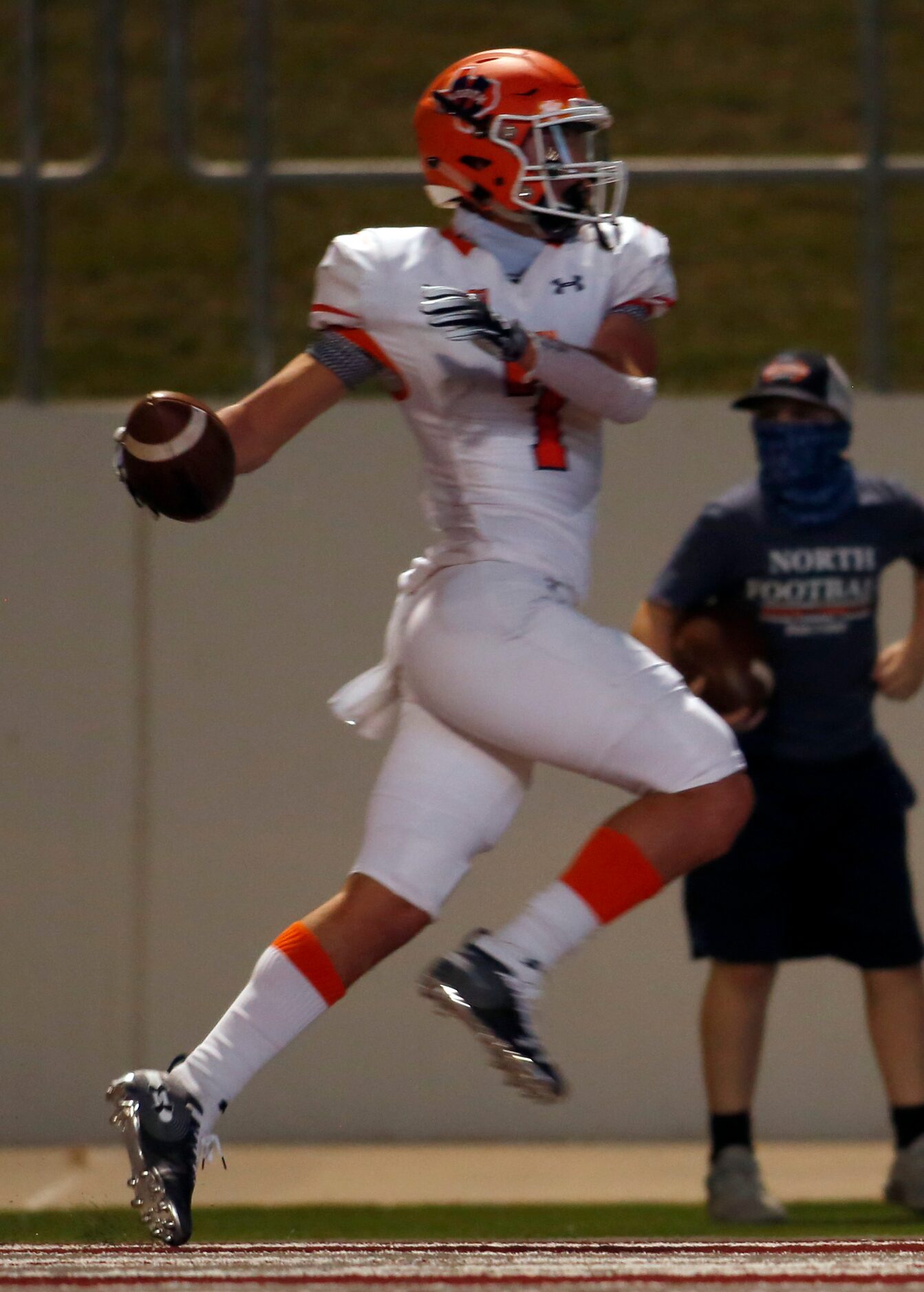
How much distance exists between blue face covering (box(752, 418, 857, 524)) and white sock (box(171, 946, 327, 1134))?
5.84 feet

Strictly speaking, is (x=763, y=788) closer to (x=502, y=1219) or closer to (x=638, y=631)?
(x=638, y=631)

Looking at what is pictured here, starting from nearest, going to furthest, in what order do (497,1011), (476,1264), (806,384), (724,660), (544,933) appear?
1. (476,1264)
2. (497,1011)
3. (544,933)
4. (724,660)
5. (806,384)

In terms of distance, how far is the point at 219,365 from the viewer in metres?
5.82

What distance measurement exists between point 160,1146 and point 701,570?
188 centimetres

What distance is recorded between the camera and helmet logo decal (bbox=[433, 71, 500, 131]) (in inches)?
112

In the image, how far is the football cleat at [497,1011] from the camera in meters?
2.54

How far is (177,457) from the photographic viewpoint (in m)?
2.72

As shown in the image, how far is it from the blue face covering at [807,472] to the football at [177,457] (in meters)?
1.66

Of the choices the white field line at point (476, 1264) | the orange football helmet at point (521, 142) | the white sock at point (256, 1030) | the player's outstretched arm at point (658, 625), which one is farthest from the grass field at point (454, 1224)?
the orange football helmet at point (521, 142)

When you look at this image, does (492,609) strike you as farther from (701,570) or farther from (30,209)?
(30,209)

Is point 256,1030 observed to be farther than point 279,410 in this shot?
No

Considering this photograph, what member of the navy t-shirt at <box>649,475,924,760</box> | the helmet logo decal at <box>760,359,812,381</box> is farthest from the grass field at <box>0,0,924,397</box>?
the navy t-shirt at <box>649,475,924,760</box>

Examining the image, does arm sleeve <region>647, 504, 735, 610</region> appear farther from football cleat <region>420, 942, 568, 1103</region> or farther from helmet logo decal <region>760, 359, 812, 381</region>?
football cleat <region>420, 942, 568, 1103</region>

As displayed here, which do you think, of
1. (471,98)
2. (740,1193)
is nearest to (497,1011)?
(471,98)
